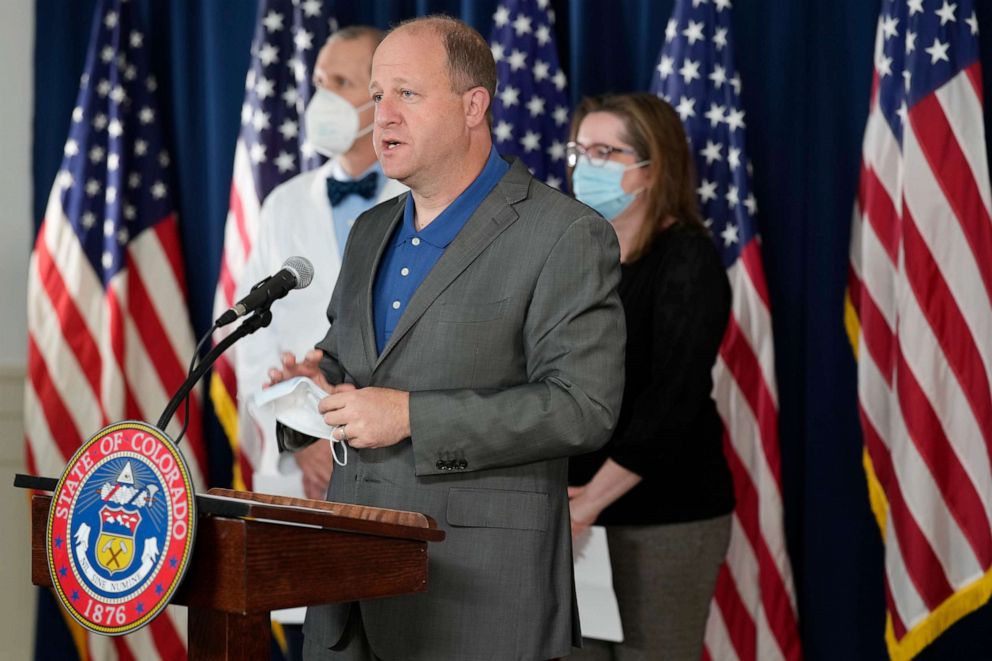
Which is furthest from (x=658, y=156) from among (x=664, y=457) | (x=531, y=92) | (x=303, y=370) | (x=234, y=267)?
(x=234, y=267)

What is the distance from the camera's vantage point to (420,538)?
5.47ft

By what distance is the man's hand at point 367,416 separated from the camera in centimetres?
178

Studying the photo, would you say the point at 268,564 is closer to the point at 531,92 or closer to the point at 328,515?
the point at 328,515

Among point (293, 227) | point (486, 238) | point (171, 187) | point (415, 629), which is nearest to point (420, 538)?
point (415, 629)

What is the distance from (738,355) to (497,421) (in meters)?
2.03

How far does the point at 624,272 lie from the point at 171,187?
215 cm

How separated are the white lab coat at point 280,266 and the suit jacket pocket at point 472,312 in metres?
1.79

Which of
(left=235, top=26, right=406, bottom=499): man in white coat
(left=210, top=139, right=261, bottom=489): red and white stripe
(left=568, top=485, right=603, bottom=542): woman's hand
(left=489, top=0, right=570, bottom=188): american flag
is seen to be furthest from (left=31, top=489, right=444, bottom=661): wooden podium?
(left=210, top=139, right=261, bottom=489): red and white stripe

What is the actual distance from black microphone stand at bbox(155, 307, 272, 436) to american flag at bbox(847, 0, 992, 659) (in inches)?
90.9

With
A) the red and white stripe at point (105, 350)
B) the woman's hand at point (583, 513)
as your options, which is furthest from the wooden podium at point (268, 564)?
the red and white stripe at point (105, 350)

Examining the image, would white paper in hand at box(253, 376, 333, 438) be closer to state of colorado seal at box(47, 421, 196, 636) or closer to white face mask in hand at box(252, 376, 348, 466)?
white face mask in hand at box(252, 376, 348, 466)

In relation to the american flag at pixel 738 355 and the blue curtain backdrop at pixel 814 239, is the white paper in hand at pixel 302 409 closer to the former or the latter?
the american flag at pixel 738 355

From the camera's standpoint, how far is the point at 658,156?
308 centimetres

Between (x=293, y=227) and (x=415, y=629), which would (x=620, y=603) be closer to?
(x=415, y=629)
